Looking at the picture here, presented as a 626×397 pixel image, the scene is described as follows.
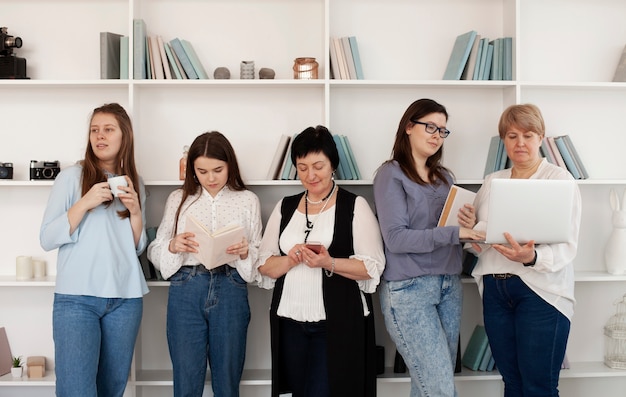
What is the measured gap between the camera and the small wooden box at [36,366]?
3914 mm

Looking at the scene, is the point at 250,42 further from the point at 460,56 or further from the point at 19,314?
the point at 19,314

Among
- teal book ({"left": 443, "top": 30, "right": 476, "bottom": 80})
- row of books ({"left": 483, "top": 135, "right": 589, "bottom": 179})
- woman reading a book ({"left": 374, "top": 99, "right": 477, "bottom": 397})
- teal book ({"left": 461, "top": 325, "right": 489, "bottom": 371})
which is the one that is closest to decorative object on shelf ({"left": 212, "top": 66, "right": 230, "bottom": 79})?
woman reading a book ({"left": 374, "top": 99, "right": 477, "bottom": 397})

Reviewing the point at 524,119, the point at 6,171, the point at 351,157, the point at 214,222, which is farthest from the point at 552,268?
the point at 6,171

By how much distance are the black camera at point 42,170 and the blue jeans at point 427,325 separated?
6.29 ft

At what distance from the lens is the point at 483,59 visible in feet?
13.0

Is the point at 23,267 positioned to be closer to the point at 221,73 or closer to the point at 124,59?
the point at 124,59

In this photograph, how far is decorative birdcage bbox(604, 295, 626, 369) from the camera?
13.5ft

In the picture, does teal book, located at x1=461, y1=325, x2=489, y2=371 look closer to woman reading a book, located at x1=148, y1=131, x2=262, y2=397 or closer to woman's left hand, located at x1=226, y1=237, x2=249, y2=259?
woman reading a book, located at x1=148, y1=131, x2=262, y2=397

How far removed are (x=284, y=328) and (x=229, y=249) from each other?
0.44 metres

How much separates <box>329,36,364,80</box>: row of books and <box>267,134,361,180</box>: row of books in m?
0.35

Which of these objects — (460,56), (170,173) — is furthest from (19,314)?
(460,56)

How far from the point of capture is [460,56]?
3967 mm

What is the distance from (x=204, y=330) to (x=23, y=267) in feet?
3.95

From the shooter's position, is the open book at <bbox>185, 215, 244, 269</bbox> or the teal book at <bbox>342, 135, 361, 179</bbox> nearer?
the open book at <bbox>185, 215, 244, 269</bbox>
